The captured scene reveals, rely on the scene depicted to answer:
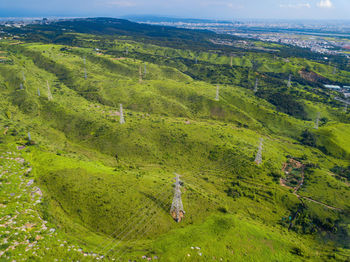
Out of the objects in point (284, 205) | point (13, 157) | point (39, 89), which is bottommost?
point (284, 205)

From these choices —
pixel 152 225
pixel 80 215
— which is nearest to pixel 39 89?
pixel 80 215

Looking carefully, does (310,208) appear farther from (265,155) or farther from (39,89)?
(39,89)

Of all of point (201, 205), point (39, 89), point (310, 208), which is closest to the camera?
point (201, 205)

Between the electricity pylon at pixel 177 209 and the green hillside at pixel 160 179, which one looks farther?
the electricity pylon at pixel 177 209

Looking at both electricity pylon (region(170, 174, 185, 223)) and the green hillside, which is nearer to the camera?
the green hillside

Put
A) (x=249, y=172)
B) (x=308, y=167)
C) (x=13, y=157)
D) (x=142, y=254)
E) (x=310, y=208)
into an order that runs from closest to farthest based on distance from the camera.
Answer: (x=142, y=254), (x=310, y=208), (x=13, y=157), (x=249, y=172), (x=308, y=167)

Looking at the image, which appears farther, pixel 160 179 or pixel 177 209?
pixel 160 179

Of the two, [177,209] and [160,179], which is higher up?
[177,209]

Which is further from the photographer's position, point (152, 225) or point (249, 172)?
point (249, 172)
